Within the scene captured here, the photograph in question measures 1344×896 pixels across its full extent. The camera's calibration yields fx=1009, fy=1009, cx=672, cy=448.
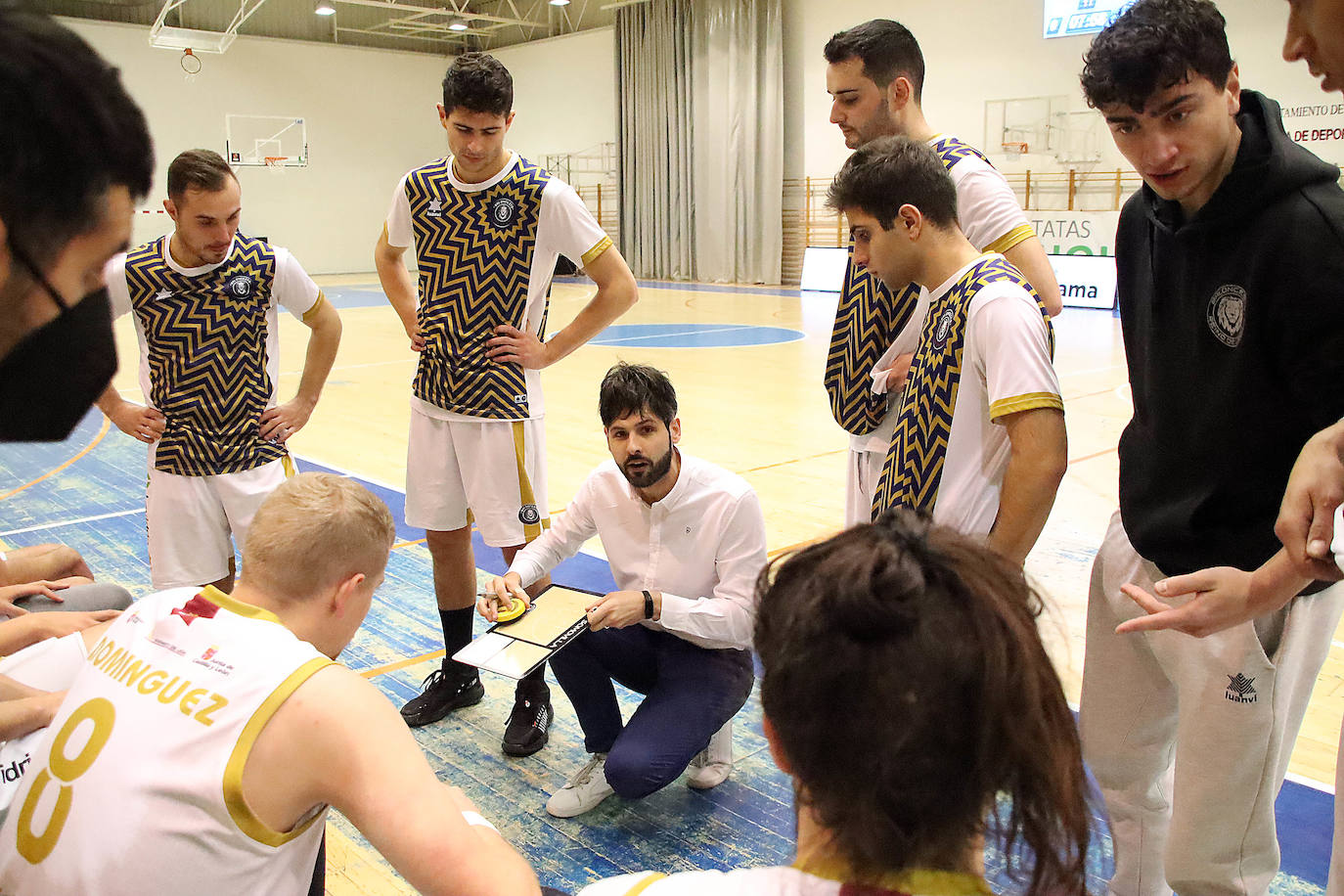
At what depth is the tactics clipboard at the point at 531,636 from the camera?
2.58 meters

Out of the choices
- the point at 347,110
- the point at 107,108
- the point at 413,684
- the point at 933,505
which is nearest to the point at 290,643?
the point at 107,108

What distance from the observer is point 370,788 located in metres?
1.38

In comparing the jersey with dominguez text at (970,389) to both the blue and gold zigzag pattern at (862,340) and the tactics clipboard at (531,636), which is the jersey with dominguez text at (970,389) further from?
the tactics clipboard at (531,636)

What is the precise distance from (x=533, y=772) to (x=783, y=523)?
8.15 feet

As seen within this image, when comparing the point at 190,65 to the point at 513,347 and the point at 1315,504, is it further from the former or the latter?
the point at 1315,504

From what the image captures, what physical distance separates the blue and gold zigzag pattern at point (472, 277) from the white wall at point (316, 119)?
19.7 meters

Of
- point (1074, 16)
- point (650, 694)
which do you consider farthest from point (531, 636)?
point (1074, 16)

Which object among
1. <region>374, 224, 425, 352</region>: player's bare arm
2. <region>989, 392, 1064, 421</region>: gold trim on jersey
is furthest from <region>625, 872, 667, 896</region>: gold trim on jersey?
<region>374, 224, 425, 352</region>: player's bare arm

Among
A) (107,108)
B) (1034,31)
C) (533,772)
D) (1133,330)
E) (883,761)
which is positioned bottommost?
(533,772)

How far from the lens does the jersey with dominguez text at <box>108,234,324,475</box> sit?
3.22 m

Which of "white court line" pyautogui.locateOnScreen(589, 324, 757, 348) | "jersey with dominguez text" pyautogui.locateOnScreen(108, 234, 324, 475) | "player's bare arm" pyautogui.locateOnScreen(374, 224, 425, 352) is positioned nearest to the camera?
"jersey with dominguez text" pyautogui.locateOnScreen(108, 234, 324, 475)

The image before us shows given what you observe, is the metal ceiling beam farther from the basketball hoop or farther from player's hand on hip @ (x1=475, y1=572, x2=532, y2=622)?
player's hand on hip @ (x1=475, y1=572, x2=532, y2=622)

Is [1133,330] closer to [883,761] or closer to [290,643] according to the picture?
[883,761]

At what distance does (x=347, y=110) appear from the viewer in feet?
77.9
